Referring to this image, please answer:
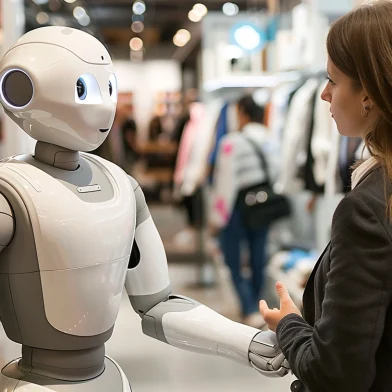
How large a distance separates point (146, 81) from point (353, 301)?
6.37m

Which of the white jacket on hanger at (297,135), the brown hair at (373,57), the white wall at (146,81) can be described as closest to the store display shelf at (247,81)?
the white jacket on hanger at (297,135)

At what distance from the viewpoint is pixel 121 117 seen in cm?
662

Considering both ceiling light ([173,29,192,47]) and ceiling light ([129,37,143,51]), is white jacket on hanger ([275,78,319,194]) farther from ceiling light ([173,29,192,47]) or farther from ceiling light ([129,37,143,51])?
ceiling light ([129,37,143,51])

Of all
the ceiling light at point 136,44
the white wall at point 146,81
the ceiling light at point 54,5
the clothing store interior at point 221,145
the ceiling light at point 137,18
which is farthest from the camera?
the white wall at point 146,81

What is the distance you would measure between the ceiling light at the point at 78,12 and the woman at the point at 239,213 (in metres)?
1.92

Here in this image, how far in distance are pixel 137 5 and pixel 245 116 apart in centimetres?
232

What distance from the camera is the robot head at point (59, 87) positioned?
1.20 metres

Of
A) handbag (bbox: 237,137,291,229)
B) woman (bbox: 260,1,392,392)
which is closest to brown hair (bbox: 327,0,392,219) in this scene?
woman (bbox: 260,1,392,392)

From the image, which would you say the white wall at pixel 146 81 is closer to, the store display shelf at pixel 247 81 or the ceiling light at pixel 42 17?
the store display shelf at pixel 247 81

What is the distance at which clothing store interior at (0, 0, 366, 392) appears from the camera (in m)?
2.54

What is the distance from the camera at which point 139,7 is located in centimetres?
627

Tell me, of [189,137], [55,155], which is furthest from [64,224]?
[189,137]

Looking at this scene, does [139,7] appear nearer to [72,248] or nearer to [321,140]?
[321,140]

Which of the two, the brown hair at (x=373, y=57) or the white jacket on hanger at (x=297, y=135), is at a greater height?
the brown hair at (x=373, y=57)
